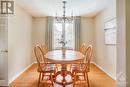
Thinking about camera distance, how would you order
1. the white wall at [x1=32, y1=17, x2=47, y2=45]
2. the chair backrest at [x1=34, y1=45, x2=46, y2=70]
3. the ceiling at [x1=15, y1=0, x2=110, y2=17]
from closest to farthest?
the chair backrest at [x1=34, y1=45, x2=46, y2=70] → the ceiling at [x1=15, y1=0, x2=110, y2=17] → the white wall at [x1=32, y1=17, x2=47, y2=45]

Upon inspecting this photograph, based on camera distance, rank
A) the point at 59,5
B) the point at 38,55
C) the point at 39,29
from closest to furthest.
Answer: the point at 38,55
the point at 59,5
the point at 39,29

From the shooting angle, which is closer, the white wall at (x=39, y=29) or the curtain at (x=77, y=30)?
the curtain at (x=77, y=30)

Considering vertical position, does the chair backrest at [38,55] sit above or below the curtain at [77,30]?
below

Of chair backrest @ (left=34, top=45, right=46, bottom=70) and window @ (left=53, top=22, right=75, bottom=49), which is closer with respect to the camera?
chair backrest @ (left=34, top=45, right=46, bottom=70)

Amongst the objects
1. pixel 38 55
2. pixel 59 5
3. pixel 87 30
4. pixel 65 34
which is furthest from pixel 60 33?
pixel 38 55

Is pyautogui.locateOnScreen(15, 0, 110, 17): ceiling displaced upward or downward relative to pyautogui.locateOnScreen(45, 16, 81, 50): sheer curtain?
upward

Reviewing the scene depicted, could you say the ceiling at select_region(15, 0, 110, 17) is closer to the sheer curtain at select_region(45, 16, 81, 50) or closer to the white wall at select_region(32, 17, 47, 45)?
the sheer curtain at select_region(45, 16, 81, 50)

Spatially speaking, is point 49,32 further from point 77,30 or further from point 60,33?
point 77,30

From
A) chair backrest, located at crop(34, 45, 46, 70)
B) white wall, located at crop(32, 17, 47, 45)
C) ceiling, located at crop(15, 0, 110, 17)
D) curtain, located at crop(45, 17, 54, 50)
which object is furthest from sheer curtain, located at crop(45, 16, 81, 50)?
chair backrest, located at crop(34, 45, 46, 70)

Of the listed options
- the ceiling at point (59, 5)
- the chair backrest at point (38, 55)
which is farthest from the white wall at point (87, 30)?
the chair backrest at point (38, 55)

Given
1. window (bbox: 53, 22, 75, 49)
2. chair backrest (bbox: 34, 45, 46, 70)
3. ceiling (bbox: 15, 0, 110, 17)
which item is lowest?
chair backrest (bbox: 34, 45, 46, 70)

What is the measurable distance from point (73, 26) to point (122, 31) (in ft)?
17.3

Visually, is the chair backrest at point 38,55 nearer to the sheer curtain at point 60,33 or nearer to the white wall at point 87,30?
the sheer curtain at point 60,33

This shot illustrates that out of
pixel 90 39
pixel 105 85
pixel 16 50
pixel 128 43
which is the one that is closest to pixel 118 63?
pixel 128 43
